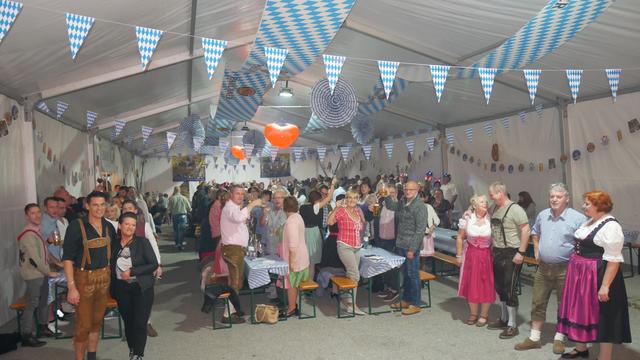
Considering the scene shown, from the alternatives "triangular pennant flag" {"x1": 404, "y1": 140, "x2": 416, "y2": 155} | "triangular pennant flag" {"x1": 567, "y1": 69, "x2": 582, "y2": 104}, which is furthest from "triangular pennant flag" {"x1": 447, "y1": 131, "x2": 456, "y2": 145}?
"triangular pennant flag" {"x1": 567, "y1": 69, "x2": 582, "y2": 104}

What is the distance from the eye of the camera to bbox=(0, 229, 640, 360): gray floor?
4055 mm

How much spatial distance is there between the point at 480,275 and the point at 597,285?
4.25ft

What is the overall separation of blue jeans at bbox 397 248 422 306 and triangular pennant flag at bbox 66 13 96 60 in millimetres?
3817

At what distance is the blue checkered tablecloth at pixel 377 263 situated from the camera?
5098mm

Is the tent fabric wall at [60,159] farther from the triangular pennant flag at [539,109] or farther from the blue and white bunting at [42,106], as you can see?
the triangular pennant flag at [539,109]

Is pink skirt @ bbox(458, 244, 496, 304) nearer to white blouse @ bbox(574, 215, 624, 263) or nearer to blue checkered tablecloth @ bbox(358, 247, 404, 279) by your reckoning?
blue checkered tablecloth @ bbox(358, 247, 404, 279)

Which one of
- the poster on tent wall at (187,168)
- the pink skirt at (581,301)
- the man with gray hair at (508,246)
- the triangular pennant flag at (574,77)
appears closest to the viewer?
the pink skirt at (581,301)

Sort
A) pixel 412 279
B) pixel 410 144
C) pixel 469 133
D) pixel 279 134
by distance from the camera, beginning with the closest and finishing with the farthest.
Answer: pixel 412 279 → pixel 279 134 → pixel 469 133 → pixel 410 144

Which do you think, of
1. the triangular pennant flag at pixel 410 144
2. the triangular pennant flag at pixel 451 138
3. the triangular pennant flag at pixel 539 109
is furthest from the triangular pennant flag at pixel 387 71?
the triangular pennant flag at pixel 410 144

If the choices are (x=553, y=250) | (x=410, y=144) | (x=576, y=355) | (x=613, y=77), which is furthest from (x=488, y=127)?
(x=576, y=355)

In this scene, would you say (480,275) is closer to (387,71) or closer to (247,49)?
(387,71)

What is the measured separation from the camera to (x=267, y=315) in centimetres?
500

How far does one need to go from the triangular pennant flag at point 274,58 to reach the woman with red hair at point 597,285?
3161mm

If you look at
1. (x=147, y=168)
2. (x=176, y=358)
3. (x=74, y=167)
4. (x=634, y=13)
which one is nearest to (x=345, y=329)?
(x=176, y=358)
